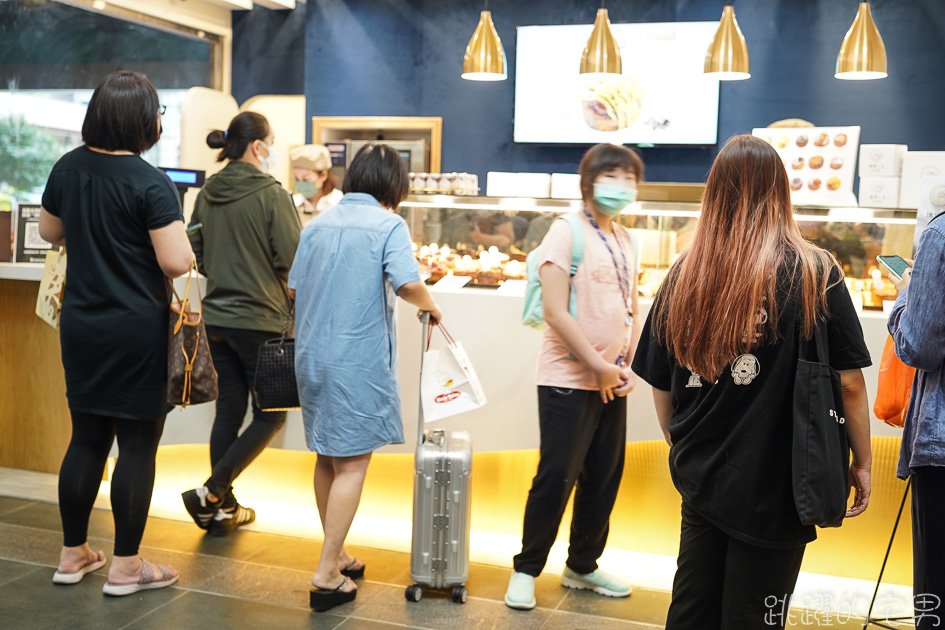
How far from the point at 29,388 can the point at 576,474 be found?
2.79 meters

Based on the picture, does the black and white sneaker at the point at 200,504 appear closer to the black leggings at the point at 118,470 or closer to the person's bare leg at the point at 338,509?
the black leggings at the point at 118,470

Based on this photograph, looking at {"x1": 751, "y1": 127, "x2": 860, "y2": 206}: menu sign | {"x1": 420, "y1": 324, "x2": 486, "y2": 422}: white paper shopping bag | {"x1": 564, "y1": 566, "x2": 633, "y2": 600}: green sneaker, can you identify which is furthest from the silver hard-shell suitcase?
{"x1": 751, "y1": 127, "x2": 860, "y2": 206}: menu sign

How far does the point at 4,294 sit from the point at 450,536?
105 inches

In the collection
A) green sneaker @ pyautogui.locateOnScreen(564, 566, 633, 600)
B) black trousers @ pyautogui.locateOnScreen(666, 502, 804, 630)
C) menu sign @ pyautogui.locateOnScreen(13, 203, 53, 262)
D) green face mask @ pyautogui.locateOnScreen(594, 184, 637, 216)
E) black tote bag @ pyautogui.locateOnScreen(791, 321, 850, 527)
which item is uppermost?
green face mask @ pyautogui.locateOnScreen(594, 184, 637, 216)

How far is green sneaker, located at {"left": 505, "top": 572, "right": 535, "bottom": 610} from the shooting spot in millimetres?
2889

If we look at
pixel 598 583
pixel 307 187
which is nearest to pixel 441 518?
pixel 598 583

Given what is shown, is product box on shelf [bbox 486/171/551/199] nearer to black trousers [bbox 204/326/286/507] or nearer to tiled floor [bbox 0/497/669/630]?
black trousers [bbox 204/326/286/507]

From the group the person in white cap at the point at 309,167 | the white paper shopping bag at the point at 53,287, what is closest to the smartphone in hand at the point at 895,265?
the white paper shopping bag at the point at 53,287

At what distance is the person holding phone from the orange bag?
0.32 meters

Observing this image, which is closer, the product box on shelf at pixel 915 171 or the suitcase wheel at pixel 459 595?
the suitcase wheel at pixel 459 595

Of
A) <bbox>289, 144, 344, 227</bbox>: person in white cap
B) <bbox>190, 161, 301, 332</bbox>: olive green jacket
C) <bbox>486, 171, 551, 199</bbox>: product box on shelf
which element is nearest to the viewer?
<bbox>190, 161, 301, 332</bbox>: olive green jacket

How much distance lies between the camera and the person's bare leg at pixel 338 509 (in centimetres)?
282

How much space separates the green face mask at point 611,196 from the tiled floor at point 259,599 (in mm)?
1321

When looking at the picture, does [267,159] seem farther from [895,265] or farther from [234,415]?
[895,265]
